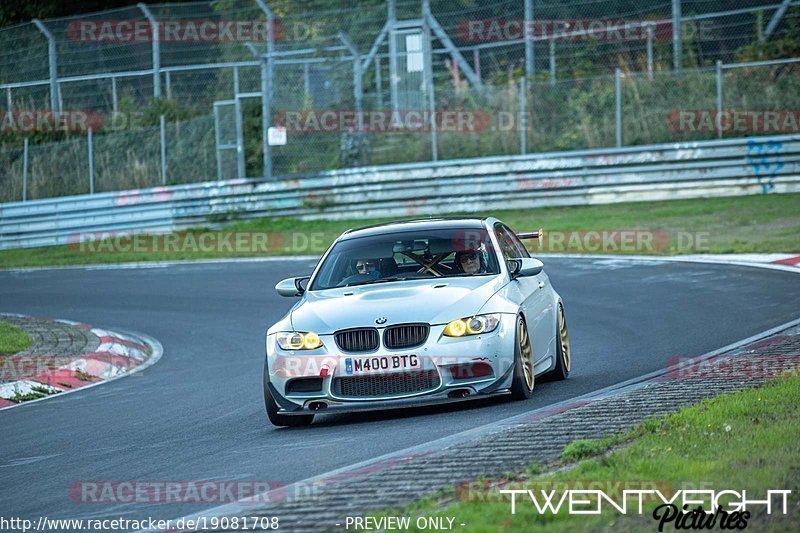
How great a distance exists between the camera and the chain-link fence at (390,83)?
27094mm

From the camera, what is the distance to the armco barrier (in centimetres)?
2520

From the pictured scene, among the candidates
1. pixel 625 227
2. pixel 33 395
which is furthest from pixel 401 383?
pixel 625 227

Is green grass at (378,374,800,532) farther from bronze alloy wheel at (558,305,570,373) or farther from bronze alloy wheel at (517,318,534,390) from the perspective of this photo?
bronze alloy wheel at (558,305,570,373)

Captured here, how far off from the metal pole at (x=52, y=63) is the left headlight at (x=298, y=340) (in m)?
24.0

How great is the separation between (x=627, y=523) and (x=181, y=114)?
29.1 m

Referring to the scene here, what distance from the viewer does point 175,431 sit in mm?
9188

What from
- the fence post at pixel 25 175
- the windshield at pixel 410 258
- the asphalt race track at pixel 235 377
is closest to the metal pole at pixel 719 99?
the asphalt race track at pixel 235 377

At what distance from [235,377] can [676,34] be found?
17.2 metres

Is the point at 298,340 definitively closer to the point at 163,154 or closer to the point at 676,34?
the point at 676,34

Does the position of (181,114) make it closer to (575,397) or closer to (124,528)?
(575,397)

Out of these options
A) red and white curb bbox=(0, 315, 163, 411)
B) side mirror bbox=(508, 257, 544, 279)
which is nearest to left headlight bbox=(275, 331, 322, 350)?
side mirror bbox=(508, 257, 544, 279)

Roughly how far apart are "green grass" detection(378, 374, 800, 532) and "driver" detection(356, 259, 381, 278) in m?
3.25

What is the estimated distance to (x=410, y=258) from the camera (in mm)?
10070

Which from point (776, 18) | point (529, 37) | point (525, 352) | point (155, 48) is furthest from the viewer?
point (155, 48)
